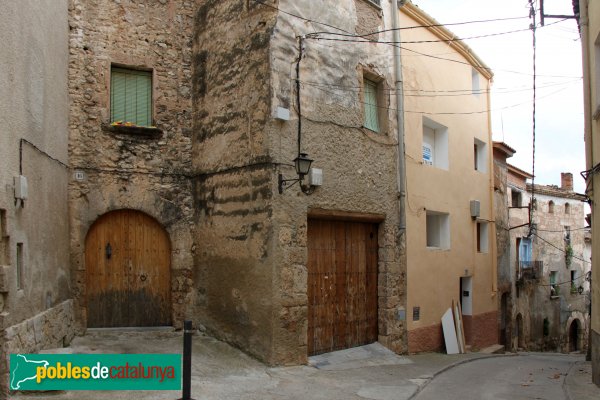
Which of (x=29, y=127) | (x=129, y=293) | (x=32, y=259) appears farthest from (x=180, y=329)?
(x=29, y=127)

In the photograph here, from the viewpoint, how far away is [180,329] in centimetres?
914

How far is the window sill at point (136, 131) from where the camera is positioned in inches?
350

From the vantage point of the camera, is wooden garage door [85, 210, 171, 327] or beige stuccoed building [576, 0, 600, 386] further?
wooden garage door [85, 210, 171, 327]

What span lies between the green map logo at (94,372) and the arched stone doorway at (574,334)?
2520cm

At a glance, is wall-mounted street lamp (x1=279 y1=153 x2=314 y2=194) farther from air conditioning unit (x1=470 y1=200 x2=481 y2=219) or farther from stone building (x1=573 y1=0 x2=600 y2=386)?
air conditioning unit (x1=470 y1=200 x2=481 y2=219)

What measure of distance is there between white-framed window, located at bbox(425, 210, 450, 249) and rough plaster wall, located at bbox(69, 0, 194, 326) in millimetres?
5982

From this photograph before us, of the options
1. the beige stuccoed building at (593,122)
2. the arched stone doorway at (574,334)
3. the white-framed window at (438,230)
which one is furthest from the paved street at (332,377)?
the arched stone doorway at (574,334)

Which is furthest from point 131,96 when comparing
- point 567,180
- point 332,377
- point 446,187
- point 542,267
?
point 567,180

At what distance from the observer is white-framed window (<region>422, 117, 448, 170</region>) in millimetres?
12617

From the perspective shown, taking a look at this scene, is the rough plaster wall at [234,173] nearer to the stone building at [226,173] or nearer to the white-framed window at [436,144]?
the stone building at [226,173]

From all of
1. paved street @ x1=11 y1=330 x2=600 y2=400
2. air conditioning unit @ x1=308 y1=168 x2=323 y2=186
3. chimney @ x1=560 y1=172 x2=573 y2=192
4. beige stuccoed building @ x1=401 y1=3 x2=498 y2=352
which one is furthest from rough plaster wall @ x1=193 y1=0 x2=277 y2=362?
chimney @ x1=560 y1=172 x2=573 y2=192

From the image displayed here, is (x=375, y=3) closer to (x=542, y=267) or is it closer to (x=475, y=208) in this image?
(x=475, y=208)

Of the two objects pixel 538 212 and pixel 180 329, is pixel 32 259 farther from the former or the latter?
pixel 538 212

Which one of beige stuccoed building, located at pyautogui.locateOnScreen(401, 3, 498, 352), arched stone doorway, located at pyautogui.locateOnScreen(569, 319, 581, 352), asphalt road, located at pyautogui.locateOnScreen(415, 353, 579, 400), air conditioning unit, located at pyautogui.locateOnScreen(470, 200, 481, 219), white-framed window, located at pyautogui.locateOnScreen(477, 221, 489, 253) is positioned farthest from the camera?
arched stone doorway, located at pyautogui.locateOnScreen(569, 319, 581, 352)
